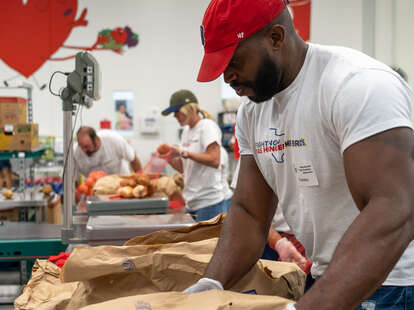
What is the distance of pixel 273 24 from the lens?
110 cm

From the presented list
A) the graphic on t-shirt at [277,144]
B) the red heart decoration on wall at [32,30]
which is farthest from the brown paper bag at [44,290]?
the red heart decoration on wall at [32,30]

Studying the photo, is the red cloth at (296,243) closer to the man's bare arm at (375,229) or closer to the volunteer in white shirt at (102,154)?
the man's bare arm at (375,229)

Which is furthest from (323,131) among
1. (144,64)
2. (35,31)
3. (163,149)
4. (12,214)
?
(35,31)

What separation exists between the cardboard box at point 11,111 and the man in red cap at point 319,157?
3487mm

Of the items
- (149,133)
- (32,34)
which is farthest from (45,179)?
(32,34)

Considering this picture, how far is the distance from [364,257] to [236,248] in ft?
1.51

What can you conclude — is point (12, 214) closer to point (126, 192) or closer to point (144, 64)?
point (126, 192)

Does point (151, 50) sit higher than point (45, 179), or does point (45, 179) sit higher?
point (151, 50)

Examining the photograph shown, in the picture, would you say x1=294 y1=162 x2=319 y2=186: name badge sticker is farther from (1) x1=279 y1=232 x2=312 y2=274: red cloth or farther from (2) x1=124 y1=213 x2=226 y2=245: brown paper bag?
(1) x1=279 y1=232 x2=312 y2=274: red cloth

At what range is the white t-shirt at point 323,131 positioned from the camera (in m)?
0.95

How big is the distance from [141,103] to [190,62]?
0.99 m

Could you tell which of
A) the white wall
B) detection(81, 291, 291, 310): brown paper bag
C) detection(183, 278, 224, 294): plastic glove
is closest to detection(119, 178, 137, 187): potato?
detection(183, 278, 224, 294): plastic glove

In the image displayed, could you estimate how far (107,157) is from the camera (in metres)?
4.57

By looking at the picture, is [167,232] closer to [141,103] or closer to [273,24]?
[273,24]
